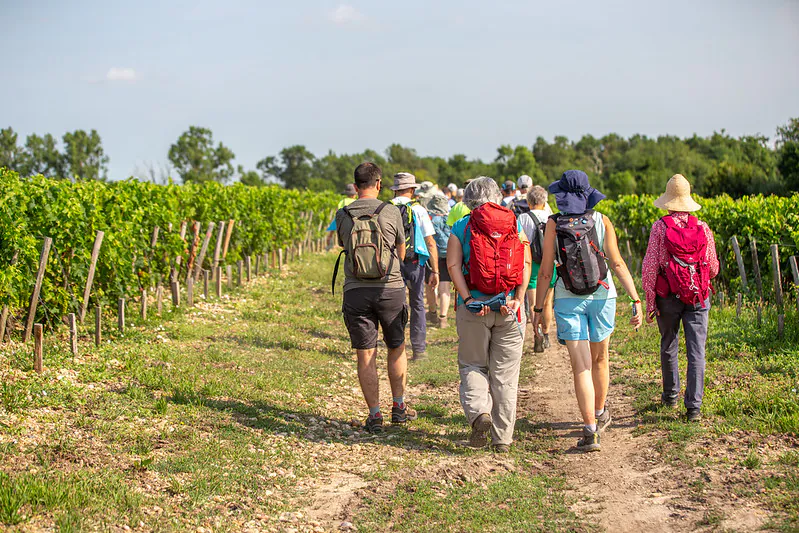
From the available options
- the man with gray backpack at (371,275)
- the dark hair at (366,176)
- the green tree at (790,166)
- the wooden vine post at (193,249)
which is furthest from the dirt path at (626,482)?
the green tree at (790,166)

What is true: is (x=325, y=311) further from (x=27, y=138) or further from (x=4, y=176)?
(x=27, y=138)

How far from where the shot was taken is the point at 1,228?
7.36m

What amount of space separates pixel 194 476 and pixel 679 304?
371 cm

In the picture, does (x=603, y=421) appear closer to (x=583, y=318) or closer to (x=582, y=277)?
(x=583, y=318)

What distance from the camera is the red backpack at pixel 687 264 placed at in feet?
18.7

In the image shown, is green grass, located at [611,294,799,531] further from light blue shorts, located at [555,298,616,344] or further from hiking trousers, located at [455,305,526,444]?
hiking trousers, located at [455,305,526,444]

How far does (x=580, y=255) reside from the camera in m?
5.28

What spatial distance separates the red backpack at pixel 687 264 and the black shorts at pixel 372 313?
2038mm

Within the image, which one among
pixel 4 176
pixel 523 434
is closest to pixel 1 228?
pixel 4 176

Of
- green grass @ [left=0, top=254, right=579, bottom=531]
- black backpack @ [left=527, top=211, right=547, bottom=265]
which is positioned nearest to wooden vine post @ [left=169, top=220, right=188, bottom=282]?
green grass @ [left=0, top=254, right=579, bottom=531]

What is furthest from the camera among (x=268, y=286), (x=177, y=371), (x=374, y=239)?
(x=268, y=286)

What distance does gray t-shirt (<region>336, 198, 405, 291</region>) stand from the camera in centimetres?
575

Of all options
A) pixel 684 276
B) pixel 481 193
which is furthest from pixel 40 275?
pixel 684 276

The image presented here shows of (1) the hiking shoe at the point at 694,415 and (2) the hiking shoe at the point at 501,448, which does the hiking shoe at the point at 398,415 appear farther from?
(1) the hiking shoe at the point at 694,415
